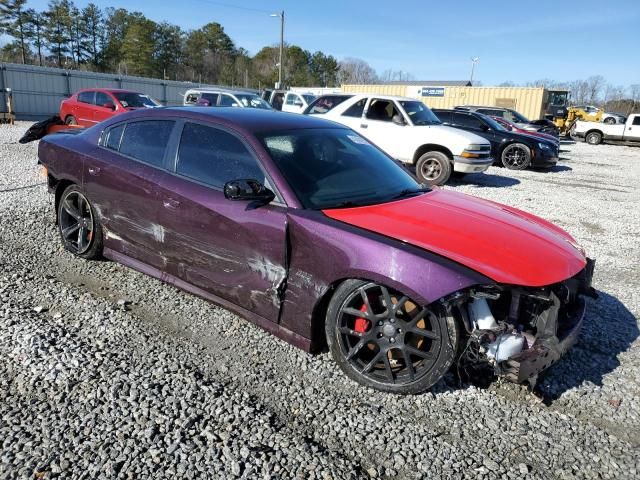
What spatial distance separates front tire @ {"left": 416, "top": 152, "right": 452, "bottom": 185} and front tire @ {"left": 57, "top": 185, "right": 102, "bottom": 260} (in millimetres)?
7175

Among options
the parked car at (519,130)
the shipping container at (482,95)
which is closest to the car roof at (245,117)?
the parked car at (519,130)

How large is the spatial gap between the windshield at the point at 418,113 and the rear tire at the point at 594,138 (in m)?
19.4

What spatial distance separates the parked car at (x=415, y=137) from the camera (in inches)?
399

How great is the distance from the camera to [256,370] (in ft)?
9.99

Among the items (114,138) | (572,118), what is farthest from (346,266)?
(572,118)

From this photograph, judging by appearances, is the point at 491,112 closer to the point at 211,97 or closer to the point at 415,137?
the point at 415,137

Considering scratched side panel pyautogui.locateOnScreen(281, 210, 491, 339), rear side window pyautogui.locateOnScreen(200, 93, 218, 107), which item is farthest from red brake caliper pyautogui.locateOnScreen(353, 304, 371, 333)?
rear side window pyautogui.locateOnScreen(200, 93, 218, 107)

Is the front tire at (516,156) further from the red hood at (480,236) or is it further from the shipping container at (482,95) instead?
the shipping container at (482,95)

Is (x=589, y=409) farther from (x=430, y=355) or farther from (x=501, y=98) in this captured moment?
(x=501, y=98)

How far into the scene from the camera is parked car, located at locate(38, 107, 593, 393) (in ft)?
8.68

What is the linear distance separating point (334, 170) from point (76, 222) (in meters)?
2.69

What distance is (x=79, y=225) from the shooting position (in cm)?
457

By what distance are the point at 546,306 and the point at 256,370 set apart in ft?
5.80

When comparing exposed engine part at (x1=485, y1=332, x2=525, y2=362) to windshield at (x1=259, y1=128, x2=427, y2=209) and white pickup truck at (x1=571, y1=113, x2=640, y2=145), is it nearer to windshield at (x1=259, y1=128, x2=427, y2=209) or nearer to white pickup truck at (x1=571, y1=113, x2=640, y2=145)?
windshield at (x1=259, y1=128, x2=427, y2=209)
